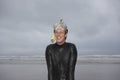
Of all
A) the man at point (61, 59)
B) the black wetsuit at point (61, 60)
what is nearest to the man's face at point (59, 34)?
the man at point (61, 59)

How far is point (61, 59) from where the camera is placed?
422 cm

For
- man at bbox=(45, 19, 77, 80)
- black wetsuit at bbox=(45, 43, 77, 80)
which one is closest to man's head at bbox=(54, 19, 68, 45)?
man at bbox=(45, 19, 77, 80)

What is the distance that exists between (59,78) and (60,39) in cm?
52

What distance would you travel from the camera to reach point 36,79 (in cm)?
1195

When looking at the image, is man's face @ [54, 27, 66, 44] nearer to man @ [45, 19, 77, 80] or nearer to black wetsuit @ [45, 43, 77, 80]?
man @ [45, 19, 77, 80]

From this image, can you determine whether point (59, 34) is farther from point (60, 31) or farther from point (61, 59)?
point (61, 59)

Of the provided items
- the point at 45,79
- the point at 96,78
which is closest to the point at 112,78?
the point at 96,78

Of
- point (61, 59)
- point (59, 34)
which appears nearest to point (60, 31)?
point (59, 34)

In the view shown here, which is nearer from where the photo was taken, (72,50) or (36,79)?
(72,50)

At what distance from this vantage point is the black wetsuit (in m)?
4.18

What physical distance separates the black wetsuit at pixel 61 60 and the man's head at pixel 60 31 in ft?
0.49

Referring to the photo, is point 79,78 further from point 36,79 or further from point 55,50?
point 55,50

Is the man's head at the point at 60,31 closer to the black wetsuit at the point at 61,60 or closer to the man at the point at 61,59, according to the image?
the man at the point at 61,59

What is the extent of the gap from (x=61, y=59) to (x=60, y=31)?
0.39m
